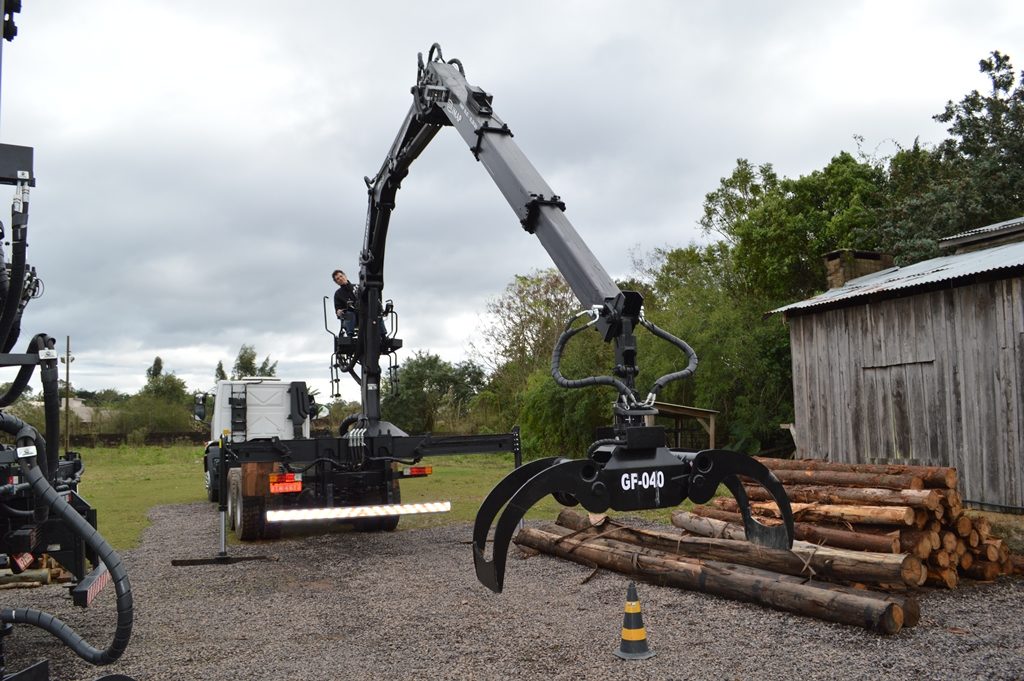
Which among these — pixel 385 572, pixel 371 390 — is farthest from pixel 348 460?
pixel 385 572

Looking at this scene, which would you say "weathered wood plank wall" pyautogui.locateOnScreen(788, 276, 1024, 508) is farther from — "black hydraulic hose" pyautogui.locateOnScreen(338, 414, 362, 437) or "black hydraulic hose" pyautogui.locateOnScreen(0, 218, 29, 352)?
"black hydraulic hose" pyautogui.locateOnScreen(0, 218, 29, 352)

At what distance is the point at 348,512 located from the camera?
10.2m

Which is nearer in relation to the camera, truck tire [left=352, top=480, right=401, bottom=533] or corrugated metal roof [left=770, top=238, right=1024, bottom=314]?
corrugated metal roof [left=770, top=238, right=1024, bottom=314]

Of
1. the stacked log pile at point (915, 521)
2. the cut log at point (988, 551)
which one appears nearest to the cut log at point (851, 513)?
the stacked log pile at point (915, 521)

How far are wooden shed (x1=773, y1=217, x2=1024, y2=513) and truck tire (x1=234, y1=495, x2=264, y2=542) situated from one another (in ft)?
32.2

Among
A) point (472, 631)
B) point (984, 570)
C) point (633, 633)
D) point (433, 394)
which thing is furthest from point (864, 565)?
point (433, 394)

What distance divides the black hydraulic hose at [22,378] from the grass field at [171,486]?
22.5 ft

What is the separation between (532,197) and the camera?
6469mm

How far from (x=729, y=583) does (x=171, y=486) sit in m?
18.1

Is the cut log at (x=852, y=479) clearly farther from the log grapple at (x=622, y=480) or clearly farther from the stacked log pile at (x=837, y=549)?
the log grapple at (x=622, y=480)

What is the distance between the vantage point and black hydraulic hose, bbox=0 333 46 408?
446 cm

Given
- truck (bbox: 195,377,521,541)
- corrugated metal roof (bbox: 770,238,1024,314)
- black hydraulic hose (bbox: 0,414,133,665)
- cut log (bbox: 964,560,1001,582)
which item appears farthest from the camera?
corrugated metal roof (bbox: 770,238,1024,314)

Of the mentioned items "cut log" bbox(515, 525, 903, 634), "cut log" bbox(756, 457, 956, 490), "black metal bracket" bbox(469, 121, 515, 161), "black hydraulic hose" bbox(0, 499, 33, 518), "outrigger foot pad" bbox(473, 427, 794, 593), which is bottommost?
"cut log" bbox(515, 525, 903, 634)

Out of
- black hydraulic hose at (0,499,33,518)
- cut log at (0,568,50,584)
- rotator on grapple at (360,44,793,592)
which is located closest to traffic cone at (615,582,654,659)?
rotator on grapple at (360,44,793,592)
